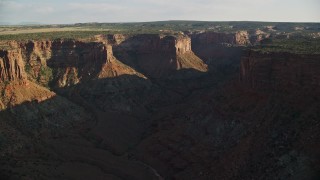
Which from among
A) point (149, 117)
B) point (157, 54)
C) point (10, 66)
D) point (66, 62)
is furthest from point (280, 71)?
point (157, 54)

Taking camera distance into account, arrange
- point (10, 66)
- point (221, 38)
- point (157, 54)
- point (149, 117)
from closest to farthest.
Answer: point (10, 66) < point (149, 117) < point (157, 54) < point (221, 38)

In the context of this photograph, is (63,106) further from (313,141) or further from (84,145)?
(313,141)

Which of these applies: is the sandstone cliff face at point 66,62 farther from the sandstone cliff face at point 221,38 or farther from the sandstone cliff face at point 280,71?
the sandstone cliff face at point 221,38

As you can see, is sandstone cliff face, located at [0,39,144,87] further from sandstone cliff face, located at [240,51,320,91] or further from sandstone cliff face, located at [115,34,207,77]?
sandstone cliff face, located at [240,51,320,91]

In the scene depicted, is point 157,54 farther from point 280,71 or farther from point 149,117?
point 280,71

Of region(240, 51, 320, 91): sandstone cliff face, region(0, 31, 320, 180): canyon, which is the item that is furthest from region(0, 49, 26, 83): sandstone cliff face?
region(240, 51, 320, 91): sandstone cliff face

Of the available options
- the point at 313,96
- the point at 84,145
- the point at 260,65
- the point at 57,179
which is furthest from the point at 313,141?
the point at 84,145

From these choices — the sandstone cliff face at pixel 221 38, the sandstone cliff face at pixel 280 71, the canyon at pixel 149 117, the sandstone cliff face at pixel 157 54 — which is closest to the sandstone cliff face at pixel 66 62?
the canyon at pixel 149 117
